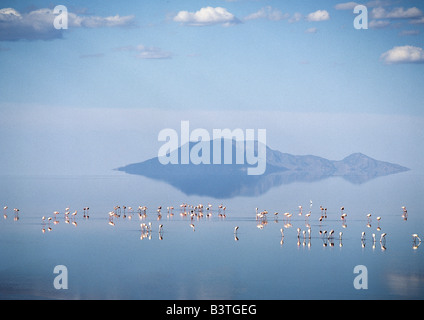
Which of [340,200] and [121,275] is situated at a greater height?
[340,200]

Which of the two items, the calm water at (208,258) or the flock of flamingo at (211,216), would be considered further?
the flock of flamingo at (211,216)

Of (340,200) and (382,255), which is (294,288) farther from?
(340,200)

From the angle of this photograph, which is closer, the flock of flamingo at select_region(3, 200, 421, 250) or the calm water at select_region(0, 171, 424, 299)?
the calm water at select_region(0, 171, 424, 299)

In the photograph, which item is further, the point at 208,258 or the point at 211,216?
the point at 211,216

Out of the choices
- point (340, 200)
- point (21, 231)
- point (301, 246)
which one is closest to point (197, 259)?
point (301, 246)

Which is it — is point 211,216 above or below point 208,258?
above
